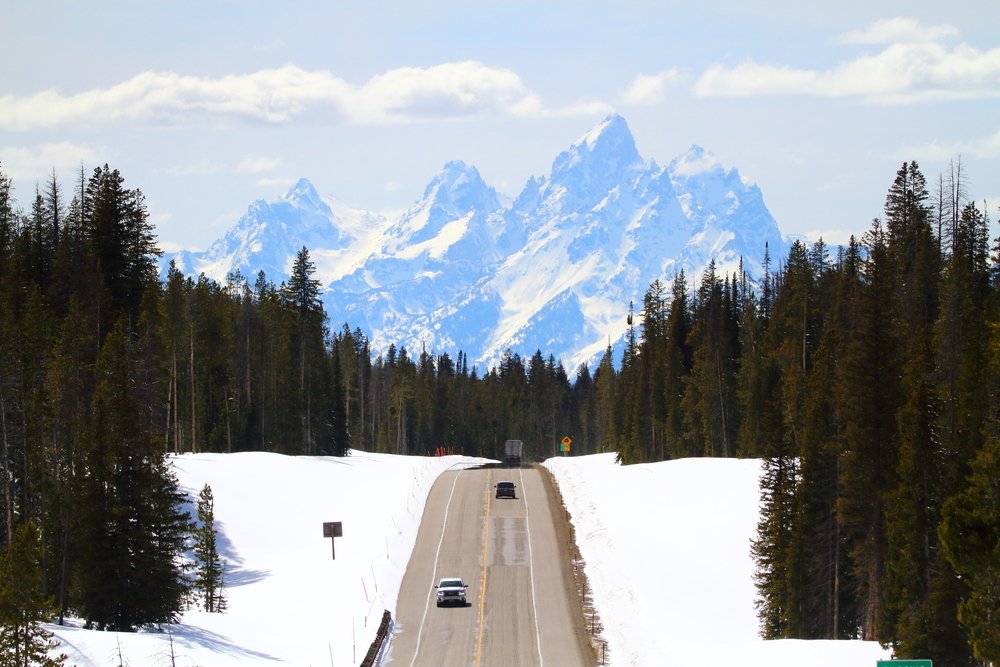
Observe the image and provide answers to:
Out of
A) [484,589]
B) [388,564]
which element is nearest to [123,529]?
[484,589]

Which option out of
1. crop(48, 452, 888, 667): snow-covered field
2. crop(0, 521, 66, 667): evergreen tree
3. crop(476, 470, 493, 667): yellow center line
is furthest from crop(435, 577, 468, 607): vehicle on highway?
crop(0, 521, 66, 667): evergreen tree

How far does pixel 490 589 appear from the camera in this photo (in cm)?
5247

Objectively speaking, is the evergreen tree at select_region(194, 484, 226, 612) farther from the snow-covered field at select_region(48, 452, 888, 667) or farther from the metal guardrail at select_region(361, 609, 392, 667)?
the metal guardrail at select_region(361, 609, 392, 667)

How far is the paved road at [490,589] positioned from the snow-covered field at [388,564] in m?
1.28

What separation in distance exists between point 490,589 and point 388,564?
22.7ft

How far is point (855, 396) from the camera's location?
149ft

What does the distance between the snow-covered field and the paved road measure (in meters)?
1.28

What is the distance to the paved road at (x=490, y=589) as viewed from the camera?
41.5 meters

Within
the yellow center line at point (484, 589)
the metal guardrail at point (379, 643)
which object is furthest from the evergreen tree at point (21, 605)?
the yellow center line at point (484, 589)

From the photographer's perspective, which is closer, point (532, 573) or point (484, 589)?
point (484, 589)

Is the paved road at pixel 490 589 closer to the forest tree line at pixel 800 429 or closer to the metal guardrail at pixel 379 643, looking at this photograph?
the metal guardrail at pixel 379 643

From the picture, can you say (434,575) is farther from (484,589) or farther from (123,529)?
(123,529)

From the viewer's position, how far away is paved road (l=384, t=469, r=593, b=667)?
4153cm

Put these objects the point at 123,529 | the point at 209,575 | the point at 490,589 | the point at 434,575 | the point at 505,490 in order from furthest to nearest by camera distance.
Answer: the point at 505,490 → the point at 434,575 → the point at 209,575 → the point at 490,589 → the point at 123,529
